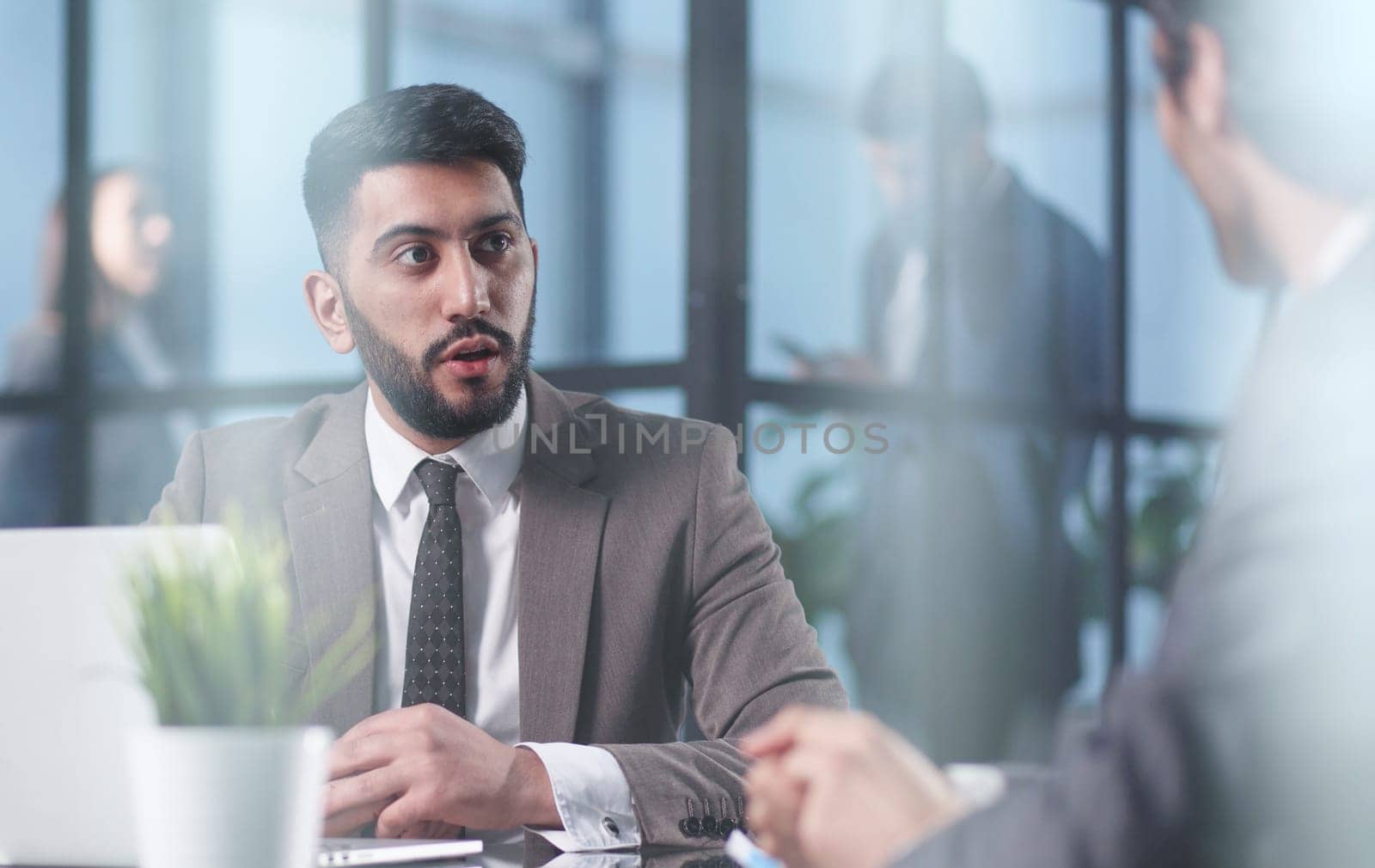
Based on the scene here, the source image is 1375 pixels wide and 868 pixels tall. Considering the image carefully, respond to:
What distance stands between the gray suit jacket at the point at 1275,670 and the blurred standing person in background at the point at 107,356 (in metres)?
3.69

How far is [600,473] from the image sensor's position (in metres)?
2.02

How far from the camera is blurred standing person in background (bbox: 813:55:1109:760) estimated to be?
3555 millimetres

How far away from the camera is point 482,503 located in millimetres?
1989

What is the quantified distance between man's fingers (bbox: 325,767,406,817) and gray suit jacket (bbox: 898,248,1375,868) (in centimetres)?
80

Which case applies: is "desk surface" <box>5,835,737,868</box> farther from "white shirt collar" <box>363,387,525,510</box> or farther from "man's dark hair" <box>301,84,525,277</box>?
"man's dark hair" <box>301,84,525,277</box>

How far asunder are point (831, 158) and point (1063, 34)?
780 millimetres

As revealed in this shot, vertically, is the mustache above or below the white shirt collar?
above

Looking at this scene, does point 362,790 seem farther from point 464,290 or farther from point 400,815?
point 464,290

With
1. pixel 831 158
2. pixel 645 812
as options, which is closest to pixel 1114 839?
pixel 645 812

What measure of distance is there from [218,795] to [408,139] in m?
1.27

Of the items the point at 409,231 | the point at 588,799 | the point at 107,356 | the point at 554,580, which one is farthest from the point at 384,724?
the point at 107,356

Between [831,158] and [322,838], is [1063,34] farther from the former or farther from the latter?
[322,838]

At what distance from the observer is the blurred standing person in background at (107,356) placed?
159 inches

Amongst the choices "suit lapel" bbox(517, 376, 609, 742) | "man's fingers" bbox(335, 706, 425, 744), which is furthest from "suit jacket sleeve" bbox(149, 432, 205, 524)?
"man's fingers" bbox(335, 706, 425, 744)
